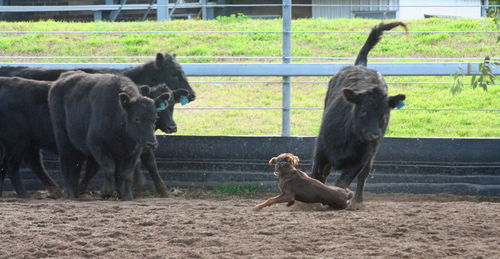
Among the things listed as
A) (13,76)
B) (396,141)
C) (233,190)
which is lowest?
(233,190)

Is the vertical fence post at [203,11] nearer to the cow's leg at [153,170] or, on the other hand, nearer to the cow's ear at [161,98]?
the cow's leg at [153,170]

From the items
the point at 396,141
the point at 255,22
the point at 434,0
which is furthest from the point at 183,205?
the point at 434,0

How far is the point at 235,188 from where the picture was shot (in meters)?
9.86

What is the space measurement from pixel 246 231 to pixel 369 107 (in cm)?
235

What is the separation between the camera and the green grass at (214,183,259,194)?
9797 millimetres

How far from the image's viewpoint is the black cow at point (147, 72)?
35.3ft

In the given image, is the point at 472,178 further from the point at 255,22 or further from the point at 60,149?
the point at 255,22

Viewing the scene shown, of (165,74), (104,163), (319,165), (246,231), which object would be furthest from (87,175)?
(246,231)

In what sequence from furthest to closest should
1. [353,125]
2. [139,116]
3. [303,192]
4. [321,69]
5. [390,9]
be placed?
[390,9]
[321,69]
[139,116]
[353,125]
[303,192]

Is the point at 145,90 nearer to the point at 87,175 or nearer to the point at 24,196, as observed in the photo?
the point at 87,175

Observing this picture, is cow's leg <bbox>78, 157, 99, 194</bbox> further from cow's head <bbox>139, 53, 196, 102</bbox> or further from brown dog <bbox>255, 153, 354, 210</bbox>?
brown dog <bbox>255, 153, 354, 210</bbox>

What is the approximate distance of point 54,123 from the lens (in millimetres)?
9578

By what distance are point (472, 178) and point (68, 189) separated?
16.3ft

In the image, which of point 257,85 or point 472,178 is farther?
point 257,85
